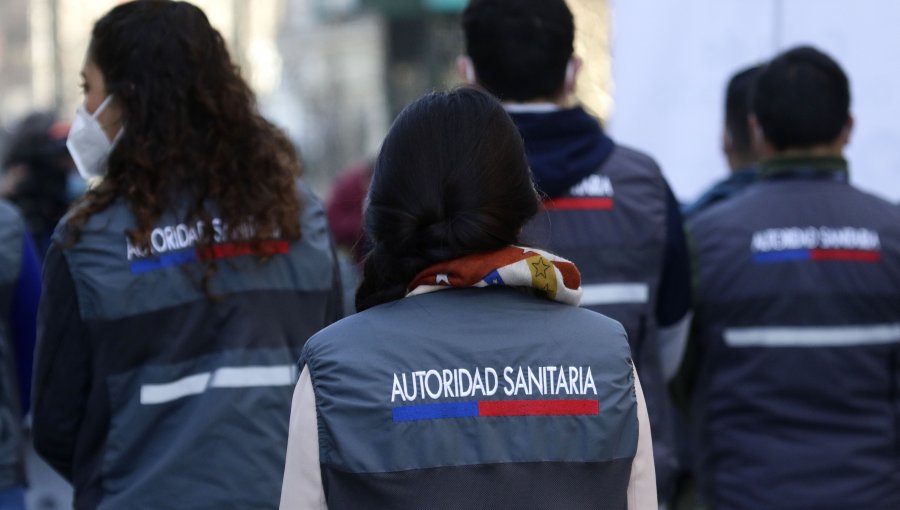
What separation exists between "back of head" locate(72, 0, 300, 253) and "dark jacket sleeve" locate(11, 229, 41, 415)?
0.58 metres

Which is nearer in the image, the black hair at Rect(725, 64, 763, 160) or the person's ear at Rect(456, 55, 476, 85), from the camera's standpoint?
the person's ear at Rect(456, 55, 476, 85)

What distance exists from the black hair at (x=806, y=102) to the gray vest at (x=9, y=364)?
2203 millimetres

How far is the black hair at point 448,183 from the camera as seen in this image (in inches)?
89.8

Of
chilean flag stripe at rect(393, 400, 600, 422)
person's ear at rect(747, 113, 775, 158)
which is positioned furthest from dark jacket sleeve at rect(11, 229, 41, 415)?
person's ear at rect(747, 113, 775, 158)

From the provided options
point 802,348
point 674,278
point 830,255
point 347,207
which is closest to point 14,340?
point 674,278

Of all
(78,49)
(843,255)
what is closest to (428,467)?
(843,255)

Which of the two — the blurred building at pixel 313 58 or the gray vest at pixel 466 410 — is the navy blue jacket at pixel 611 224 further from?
the blurred building at pixel 313 58

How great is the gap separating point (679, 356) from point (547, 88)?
86 cm

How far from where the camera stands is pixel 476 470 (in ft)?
7.38

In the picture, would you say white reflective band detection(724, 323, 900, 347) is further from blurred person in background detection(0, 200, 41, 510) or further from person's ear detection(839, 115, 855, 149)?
blurred person in background detection(0, 200, 41, 510)

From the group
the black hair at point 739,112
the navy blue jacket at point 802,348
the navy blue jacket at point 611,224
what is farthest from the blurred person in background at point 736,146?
the navy blue jacket at point 611,224

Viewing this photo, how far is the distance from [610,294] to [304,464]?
1.55 meters

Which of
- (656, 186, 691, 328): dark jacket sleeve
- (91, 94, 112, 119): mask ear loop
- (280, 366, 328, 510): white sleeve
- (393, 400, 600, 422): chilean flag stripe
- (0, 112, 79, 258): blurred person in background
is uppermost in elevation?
(91, 94, 112, 119): mask ear loop

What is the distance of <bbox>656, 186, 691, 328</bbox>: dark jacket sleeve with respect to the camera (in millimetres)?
3783
